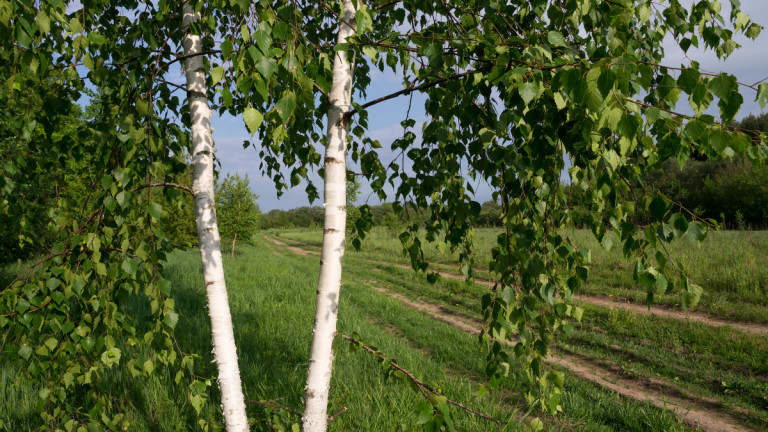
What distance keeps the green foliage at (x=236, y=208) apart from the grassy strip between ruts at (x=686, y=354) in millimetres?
16364

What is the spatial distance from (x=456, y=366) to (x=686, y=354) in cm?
333

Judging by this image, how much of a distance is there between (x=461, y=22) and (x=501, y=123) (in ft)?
3.46

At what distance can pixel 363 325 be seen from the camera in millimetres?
6207

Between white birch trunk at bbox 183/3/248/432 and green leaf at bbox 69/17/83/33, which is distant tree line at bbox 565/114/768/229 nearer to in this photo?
white birch trunk at bbox 183/3/248/432

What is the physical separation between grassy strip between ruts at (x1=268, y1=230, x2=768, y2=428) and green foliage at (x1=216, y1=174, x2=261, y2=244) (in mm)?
16364

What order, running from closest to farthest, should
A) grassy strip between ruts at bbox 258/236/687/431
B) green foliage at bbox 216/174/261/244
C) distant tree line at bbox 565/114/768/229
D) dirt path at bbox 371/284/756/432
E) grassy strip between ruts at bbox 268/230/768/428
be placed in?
grassy strip between ruts at bbox 258/236/687/431 < dirt path at bbox 371/284/756/432 < grassy strip between ruts at bbox 268/230/768/428 < green foliage at bbox 216/174/261/244 < distant tree line at bbox 565/114/768/229

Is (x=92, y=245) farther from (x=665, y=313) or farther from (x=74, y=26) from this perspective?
(x=665, y=313)

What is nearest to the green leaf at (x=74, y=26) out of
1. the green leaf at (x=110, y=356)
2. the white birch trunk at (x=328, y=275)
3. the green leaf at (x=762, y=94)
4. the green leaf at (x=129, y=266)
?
the green leaf at (x=129, y=266)

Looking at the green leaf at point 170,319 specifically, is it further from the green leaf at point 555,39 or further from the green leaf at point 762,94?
the green leaf at point 762,94

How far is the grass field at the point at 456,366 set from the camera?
11.0ft

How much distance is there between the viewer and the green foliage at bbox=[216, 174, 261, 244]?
1891cm

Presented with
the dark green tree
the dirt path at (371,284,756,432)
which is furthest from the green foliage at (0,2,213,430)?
the dark green tree

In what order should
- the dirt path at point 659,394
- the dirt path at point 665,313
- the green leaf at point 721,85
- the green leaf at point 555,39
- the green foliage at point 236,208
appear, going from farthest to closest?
the green foliage at point 236,208 → the dirt path at point 665,313 → the dirt path at point 659,394 → the green leaf at point 555,39 → the green leaf at point 721,85

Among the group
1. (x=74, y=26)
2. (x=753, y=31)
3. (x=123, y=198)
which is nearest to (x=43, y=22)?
(x=74, y=26)
